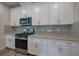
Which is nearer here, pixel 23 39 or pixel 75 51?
pixel 75 51

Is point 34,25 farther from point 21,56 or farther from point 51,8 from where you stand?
point 21,56

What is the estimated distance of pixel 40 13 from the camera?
1.52 m

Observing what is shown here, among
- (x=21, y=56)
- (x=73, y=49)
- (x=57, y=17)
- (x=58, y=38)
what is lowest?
(x=21, y=56)

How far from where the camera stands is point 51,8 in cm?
150

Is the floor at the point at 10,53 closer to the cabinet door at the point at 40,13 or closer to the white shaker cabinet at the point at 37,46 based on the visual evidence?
the white shaker cabinet at the point at 37,46

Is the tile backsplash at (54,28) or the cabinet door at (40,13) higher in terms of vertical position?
the cabinet door at (40,13)

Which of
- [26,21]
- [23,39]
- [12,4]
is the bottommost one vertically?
[23,39]

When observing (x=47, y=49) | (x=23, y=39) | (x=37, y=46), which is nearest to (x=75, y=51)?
(x=47, y=49)

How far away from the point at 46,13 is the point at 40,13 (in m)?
0.10

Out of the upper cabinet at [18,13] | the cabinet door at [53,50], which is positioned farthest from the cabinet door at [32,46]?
the upper cabinet at [18,13]

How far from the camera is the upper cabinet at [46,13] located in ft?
4.83

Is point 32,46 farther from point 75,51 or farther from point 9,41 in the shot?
point 75,51

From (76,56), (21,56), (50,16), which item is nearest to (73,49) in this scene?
(76,56)

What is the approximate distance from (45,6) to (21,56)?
937mm
